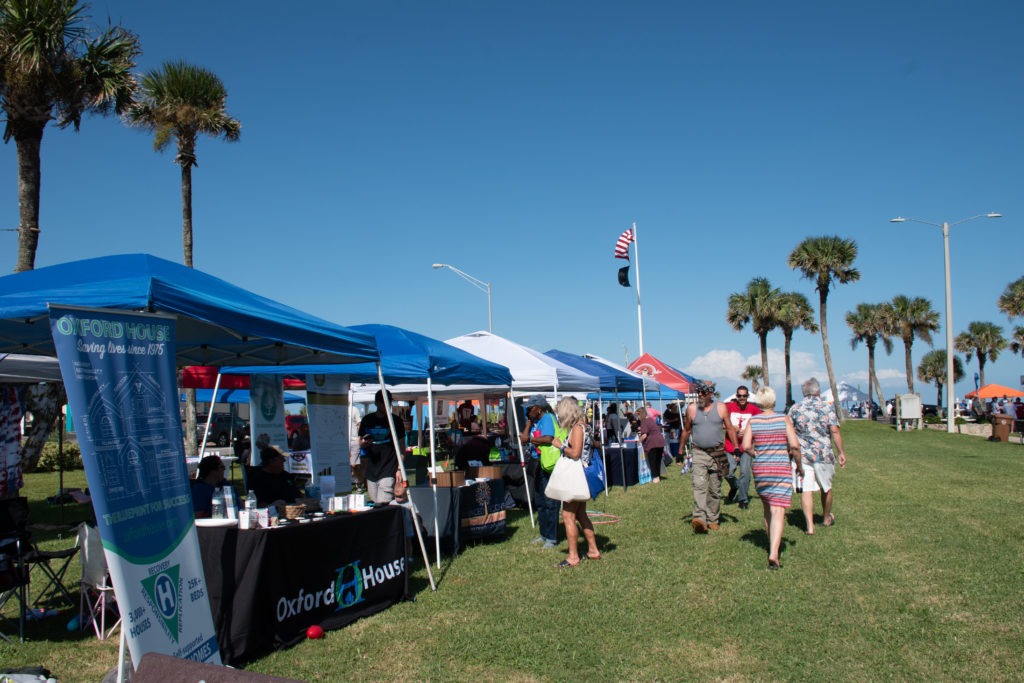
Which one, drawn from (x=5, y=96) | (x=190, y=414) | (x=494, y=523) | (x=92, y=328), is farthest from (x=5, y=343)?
(x=190, y=414)

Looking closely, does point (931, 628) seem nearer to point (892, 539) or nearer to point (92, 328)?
point (892, 539)

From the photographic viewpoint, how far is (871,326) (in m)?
60.7

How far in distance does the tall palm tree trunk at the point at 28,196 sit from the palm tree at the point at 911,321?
60.0 meters

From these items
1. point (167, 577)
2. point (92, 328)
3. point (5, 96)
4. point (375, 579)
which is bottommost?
point (375, 579)

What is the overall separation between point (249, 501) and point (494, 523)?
13.2 ft

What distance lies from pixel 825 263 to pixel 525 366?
40.0 metres

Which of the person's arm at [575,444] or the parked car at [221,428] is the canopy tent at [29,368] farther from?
the parked car at [221,428]

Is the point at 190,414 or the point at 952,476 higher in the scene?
the point at 190,414

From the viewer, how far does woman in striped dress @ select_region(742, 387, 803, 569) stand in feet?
22.8

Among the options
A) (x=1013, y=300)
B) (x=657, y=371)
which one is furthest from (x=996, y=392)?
(x=657, y=371)

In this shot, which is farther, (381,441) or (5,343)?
(381,441)

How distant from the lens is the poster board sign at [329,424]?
11031 mm

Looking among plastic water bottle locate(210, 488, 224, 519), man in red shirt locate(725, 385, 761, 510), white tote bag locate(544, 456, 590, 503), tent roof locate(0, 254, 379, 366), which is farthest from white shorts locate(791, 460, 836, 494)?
plastic water bottle locate(210, 488, 224, 519)

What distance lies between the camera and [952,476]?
14.6m
